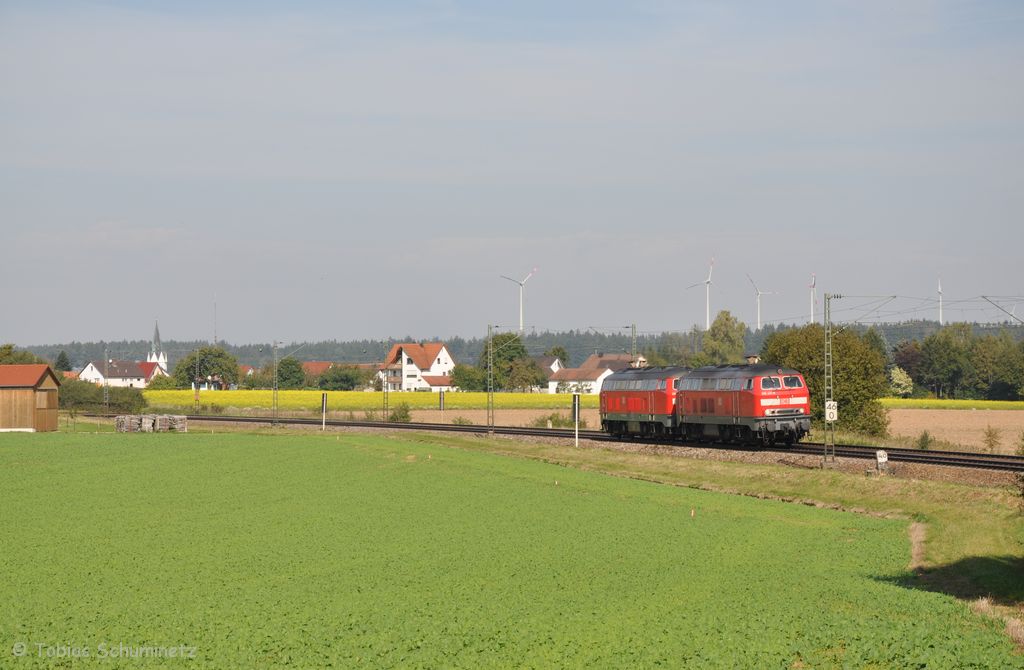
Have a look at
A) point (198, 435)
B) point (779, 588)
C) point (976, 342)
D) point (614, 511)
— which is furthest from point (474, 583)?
point (976, 342)

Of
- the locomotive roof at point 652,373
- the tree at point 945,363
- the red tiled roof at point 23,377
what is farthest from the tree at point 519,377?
the locomotive roof at point 652,373

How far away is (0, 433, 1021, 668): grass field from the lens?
2175cm

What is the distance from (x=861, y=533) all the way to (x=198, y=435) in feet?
196

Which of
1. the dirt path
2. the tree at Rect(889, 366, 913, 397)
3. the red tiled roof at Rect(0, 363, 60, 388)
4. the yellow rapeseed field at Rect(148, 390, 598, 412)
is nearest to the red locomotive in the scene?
the dirt path

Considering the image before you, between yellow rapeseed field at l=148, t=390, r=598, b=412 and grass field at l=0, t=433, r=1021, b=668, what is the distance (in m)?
92.8

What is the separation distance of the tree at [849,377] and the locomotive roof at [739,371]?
12.0 m

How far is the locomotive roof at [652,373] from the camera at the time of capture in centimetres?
6931

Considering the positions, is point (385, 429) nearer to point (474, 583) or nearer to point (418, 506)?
point (418, 506)

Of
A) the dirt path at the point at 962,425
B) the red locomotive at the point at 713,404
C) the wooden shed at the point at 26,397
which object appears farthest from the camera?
the dirt path at the point at 962,425

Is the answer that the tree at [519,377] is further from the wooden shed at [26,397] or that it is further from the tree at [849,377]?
the tree at [849,377]

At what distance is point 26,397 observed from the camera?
86875 millimetres

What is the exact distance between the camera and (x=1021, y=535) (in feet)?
120

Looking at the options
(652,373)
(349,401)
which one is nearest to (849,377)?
(652,373)

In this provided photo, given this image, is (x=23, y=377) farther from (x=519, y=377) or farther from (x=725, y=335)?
(x=725, y=335)
